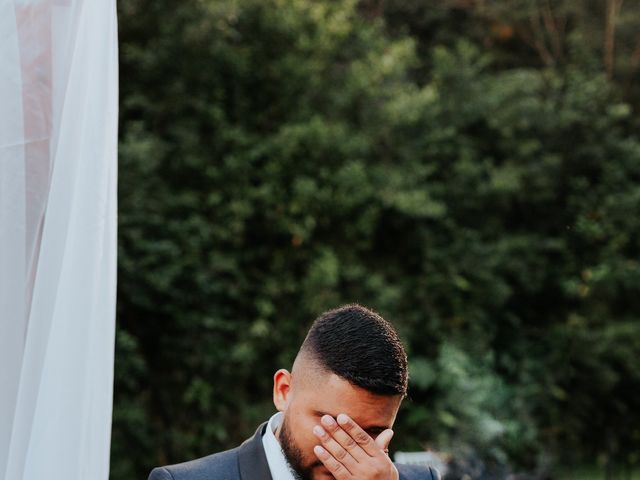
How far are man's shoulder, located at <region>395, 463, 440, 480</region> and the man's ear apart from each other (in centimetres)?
51

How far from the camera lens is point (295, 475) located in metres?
2.11

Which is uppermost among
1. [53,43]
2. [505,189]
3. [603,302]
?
[53,43]

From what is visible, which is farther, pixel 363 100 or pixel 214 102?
pixel 363 100

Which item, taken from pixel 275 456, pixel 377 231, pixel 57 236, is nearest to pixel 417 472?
pixel 275 456

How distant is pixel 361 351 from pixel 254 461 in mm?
411

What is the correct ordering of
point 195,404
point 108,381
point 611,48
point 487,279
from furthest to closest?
point 611,48 → point 487,279 → point 195,404 → point 108,381

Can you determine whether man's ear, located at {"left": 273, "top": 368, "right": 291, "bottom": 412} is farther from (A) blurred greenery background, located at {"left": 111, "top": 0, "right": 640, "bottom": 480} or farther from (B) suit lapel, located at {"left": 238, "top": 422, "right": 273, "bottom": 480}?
(A) blurred greenery background, located at {"left": 111, "top": 0, "right": 640, "bottom": 480}

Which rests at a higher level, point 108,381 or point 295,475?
point 108,381

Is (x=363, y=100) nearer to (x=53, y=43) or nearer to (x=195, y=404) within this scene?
(x=195, y=404)

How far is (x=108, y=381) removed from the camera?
1744mm

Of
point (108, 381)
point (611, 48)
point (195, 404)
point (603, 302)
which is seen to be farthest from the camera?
point (611, 48)

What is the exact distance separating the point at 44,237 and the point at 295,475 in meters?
0.83

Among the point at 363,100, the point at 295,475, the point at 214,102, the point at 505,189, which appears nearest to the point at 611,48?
the point at 505,189

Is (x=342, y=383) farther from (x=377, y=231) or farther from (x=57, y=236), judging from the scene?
(x=377, y=231)
